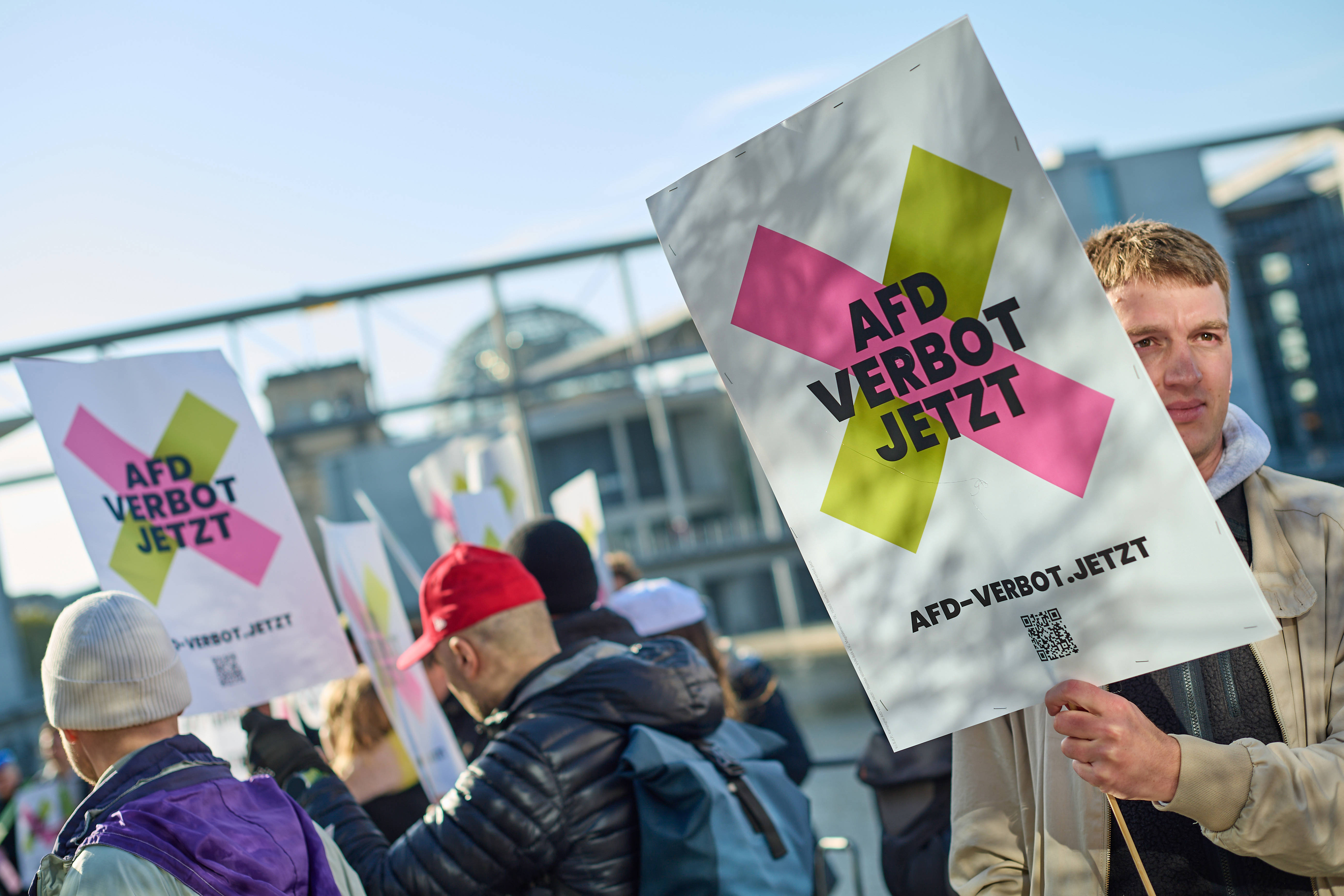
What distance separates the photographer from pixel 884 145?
1.30 metres

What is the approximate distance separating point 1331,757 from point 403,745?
269 centimetres

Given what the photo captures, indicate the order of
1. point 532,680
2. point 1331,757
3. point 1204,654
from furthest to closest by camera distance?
1. point 532,680
2. point 1331,757
3. point 1204,654

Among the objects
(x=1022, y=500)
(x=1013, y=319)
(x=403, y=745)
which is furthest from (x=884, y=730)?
(x=403, y=745)

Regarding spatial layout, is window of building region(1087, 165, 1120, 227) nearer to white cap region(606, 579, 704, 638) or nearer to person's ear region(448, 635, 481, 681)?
white cap region(606, 579, 704, 638)

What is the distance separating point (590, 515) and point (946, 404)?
4210 millimetres

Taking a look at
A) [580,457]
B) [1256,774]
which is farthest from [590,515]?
[580,457]

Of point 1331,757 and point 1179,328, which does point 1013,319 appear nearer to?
point 1179,328

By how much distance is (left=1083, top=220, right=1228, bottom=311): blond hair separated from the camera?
1447 mm

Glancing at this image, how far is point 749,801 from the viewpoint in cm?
240

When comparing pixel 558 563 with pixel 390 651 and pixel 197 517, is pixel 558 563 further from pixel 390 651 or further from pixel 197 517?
pixel 197 517

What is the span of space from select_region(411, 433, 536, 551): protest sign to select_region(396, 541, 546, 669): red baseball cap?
2.28m

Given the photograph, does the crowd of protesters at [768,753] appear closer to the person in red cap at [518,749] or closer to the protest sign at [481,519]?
the person in red cap at [518,749]

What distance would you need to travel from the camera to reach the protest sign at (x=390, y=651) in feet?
9.71

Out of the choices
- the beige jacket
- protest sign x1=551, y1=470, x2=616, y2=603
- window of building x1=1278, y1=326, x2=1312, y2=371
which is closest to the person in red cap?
the beige jacket
